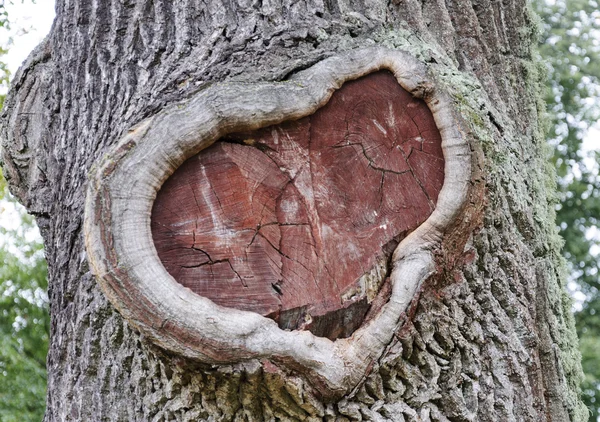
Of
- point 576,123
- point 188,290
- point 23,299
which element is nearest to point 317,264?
point 188,290

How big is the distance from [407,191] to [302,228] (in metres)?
0.32

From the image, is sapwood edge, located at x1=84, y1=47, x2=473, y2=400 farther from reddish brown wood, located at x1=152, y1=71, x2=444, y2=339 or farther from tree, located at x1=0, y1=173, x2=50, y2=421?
tree, located at x1=0, y1=173, x2=50, y2=421

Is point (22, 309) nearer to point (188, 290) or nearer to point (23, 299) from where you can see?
point (23, 299)

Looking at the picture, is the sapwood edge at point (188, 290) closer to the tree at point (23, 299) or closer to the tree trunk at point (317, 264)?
the tree trunk at point (317, 264)

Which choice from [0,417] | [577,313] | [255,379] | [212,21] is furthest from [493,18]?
[577,313]

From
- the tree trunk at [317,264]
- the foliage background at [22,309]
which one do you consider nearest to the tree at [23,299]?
the foliage background at [22,309]

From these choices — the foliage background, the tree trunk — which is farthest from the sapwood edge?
the foliage background

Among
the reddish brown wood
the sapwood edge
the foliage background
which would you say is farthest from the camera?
the foliage background

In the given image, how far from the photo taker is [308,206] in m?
1.84

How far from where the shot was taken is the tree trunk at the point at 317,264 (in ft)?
5.89

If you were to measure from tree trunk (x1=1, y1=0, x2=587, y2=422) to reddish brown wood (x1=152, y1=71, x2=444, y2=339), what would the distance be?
14 cm

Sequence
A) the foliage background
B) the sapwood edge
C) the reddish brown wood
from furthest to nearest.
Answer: the foliage background
the reddish brown wood
the sapwood edge

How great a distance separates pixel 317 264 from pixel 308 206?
0.16 meters

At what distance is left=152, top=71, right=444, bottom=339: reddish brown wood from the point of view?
1.72 metres
